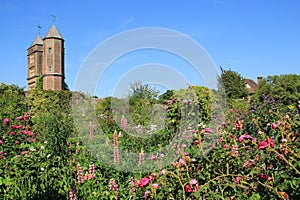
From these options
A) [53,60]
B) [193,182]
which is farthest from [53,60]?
[193,182]

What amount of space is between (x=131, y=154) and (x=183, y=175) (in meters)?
1.82

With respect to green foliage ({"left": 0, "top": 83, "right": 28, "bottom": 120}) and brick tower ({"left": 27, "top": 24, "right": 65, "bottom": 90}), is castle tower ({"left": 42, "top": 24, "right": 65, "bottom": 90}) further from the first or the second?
green foliage ({"left": 0, "top": 83, "right": 28, "bottom": 120})

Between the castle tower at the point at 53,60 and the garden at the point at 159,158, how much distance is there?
3598cm

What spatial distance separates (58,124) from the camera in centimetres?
489

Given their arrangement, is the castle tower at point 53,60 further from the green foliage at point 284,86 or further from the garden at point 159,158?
the garden at point 159,158

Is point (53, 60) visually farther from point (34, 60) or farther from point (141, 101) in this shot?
point (141, 101)

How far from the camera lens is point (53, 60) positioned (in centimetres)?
4259

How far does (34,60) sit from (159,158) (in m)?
50.1

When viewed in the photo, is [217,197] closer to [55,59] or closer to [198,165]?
[198,165]

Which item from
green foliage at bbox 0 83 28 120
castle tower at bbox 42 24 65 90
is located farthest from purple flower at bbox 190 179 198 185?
castle tower at bbox 42 24 65 90

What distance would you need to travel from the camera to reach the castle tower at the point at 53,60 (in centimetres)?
4150

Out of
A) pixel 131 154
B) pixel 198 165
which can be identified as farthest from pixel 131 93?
pixel 198 165

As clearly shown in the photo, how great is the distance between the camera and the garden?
205 centimetres

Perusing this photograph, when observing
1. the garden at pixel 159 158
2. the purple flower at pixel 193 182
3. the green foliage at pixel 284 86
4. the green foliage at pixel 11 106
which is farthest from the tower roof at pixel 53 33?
the purple flower at pixel 193 182
